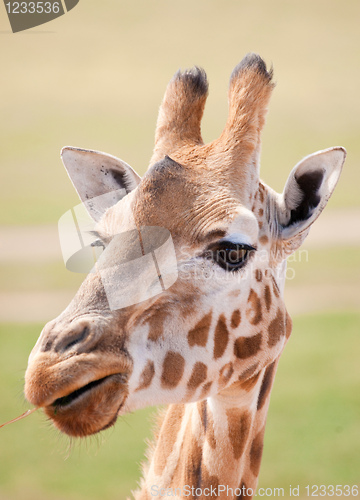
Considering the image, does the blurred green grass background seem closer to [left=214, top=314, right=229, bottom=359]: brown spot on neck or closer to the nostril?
[left=214, top=314, right=229, bottom=359]: brown spot on neck

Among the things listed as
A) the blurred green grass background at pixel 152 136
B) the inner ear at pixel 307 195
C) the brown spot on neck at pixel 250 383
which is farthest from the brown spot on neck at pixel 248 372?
the blurred green grass background at pixel 152 136

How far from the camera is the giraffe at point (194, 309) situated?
3467 millimetres

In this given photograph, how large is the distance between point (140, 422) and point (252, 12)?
28.8 m

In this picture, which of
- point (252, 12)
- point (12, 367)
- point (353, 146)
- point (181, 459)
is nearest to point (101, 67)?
point (252, 12)

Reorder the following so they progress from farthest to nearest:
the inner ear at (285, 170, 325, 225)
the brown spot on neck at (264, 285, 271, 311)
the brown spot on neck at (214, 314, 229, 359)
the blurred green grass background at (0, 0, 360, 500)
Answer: the blurred green grass background at (0, 0, 360, 500), the inner ear at (285, 170, 325, 225), the brown spot on neck at (264, 285, 271, 311), the brown spot on neck at (214, 314, 229, 359)

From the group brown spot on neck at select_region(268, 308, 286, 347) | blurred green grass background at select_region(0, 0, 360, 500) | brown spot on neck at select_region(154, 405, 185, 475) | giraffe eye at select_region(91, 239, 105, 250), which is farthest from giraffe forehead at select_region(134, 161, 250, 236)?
blurred green grass background at select_region(0, 0, 360, 500)

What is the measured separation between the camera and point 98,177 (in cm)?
475

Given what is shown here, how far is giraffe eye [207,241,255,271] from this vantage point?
384 cm

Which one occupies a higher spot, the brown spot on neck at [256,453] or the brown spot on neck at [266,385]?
the brown spot on neck at [266,385]

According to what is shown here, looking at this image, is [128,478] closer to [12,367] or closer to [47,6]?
[12,367]

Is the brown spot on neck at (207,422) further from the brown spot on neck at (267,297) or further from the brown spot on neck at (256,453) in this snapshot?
the brown spot on neck at (267,297)

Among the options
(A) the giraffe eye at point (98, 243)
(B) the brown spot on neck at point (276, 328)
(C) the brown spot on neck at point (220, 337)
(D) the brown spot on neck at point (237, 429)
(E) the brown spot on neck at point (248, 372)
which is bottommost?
(D) the brown spot on neck at point (237, 429)

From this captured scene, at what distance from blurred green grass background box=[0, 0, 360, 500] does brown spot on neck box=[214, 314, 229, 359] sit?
→ 25.8 feet

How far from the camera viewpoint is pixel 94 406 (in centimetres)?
345
